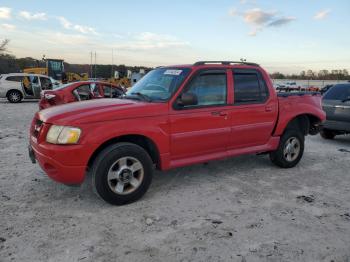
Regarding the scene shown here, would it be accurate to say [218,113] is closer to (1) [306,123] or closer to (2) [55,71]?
(1) [306,123]

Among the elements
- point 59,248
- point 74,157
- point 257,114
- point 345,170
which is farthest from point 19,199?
point 345,170

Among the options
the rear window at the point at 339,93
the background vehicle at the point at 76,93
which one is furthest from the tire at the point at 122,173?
the background vehicle at the point at 76,93

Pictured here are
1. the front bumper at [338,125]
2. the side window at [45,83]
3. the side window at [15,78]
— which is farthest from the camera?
the side window at [45,83]

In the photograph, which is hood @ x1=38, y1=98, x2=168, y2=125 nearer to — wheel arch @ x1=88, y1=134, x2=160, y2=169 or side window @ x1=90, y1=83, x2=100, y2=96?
wheel arch @ x1=88, y1=134, x2=160, y2=169

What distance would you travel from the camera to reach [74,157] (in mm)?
3959

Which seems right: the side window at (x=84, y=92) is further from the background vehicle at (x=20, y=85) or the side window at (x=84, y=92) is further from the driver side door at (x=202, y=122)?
the background vehicle at (x=20, y=85)

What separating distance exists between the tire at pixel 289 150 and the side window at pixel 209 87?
1.59 meters

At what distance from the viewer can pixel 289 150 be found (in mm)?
6109

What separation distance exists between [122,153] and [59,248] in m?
1.34

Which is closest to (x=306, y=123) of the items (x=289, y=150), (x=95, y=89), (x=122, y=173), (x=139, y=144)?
(x=289, y=150)

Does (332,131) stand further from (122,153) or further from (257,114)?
(122,153)

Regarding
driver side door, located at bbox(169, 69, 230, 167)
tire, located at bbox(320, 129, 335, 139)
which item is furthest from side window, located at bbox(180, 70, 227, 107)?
tire, located at bbox(320, 129, 335, 139)

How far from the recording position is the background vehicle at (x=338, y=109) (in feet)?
26.9

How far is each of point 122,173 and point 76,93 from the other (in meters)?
7.56
